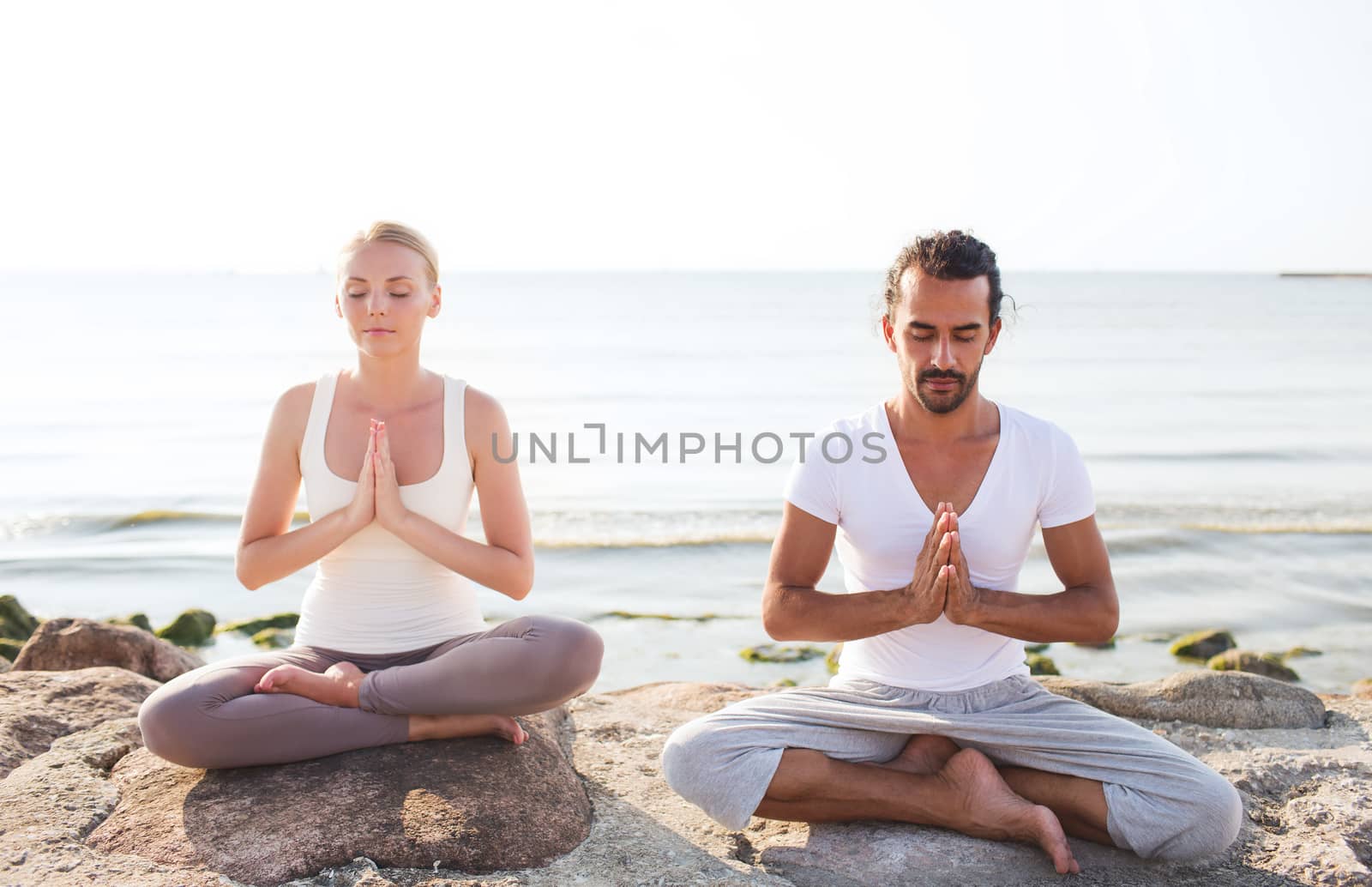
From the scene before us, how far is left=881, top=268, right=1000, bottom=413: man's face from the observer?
350cm

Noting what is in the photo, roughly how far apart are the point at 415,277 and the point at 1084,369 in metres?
25.7

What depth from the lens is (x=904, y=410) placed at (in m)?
3.66

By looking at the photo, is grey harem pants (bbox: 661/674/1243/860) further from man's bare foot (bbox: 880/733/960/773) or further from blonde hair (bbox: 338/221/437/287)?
blonde hair (bbox: 338/221/437/287)

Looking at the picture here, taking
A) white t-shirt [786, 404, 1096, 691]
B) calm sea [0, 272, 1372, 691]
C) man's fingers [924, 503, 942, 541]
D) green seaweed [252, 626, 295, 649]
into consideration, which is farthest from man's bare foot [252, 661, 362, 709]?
green seaweed [252, 626, 295, 649]

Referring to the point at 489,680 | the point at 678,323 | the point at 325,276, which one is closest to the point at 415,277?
the point at 489,680

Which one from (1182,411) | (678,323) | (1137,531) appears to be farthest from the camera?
(678,323)

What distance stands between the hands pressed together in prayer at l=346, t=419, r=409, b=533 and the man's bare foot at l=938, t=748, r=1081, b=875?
1.91 metres

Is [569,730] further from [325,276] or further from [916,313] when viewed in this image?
[325,276]

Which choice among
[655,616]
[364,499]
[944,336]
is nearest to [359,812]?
[364,499]

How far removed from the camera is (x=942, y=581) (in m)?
3.25

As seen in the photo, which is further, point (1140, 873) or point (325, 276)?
point (325, 276)

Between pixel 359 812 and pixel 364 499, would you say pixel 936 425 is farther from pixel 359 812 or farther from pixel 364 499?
pixel 359 812

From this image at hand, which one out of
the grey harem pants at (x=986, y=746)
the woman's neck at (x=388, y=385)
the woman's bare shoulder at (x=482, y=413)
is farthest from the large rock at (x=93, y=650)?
the grey harem pants at (x=986, y=746)

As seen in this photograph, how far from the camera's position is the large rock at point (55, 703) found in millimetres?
3943
